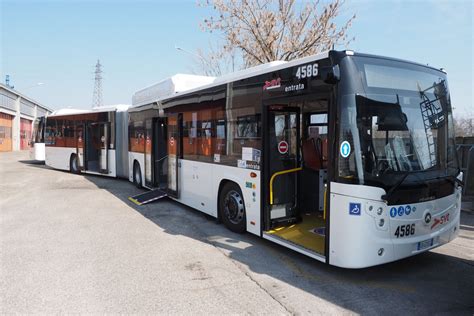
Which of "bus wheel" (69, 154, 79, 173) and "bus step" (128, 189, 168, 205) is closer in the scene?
"bus step" (128, 189, 168, 205)

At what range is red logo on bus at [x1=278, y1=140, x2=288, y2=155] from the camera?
609cm

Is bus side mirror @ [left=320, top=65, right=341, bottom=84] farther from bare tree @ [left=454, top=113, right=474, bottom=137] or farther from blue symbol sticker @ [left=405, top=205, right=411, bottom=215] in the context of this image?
bare tree @ [left=454, top=113, right=474, bottom=137]

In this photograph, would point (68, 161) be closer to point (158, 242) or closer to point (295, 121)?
point (158, 242)

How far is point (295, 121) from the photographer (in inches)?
242

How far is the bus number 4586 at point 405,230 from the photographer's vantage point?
14.9 ft

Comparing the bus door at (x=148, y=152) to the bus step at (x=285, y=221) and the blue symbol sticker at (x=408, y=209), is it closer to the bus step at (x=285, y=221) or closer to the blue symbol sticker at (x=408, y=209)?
the bus step at (x=285, y=221)

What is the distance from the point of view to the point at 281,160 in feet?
20.1

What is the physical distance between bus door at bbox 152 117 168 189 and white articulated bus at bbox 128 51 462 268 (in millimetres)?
3520

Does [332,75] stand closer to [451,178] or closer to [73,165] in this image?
[451,178]

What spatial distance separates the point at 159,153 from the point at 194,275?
6899mm

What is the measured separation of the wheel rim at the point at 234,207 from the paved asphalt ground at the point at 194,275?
1.09ft

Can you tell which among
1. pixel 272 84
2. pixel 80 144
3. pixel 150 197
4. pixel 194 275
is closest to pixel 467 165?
pixel 272 84

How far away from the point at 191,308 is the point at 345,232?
2.01 m

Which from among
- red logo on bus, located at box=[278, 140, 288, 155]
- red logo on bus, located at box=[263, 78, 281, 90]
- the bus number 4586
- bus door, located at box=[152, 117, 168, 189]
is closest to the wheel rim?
red logo on bus, located at box=[278, 140, 288, 155]
